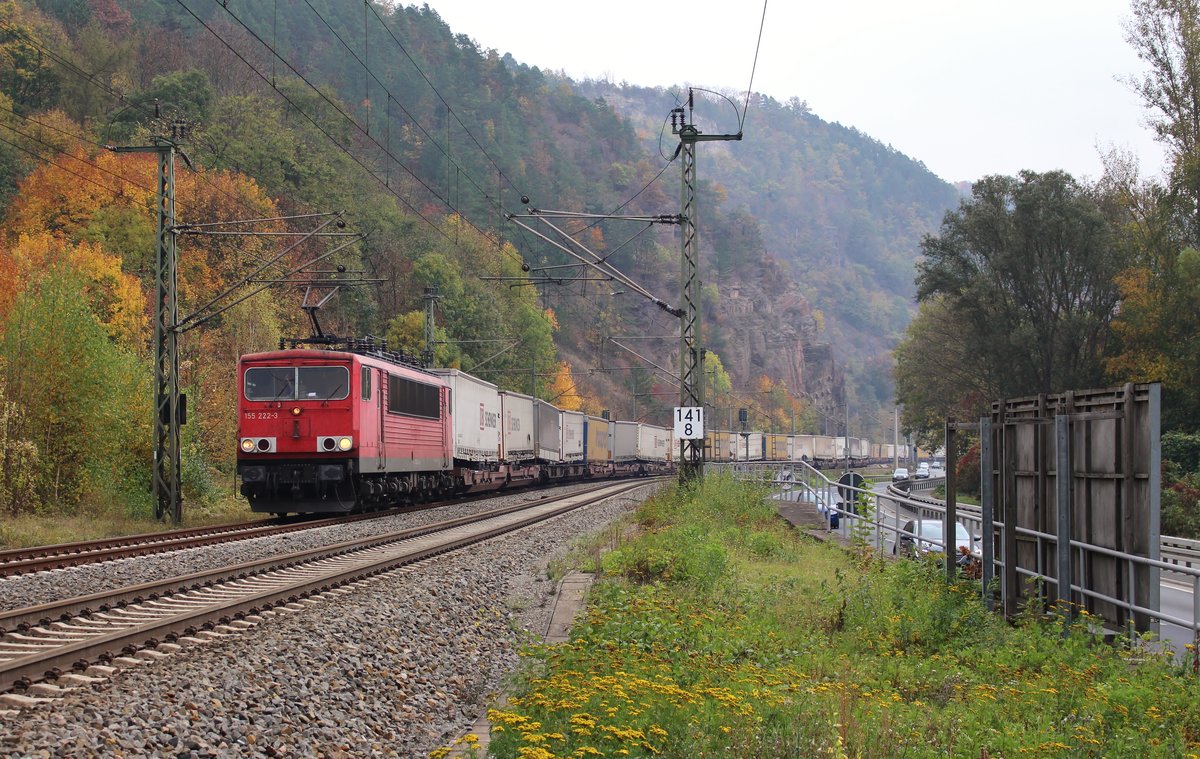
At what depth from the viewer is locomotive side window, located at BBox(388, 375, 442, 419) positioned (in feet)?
90.0

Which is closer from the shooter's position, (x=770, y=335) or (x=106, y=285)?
(x=106, y=285)

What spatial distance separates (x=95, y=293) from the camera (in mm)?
42344

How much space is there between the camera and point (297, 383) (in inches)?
975

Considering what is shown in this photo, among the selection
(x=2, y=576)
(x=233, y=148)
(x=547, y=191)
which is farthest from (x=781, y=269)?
(x=2, y=576)

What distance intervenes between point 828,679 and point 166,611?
21.8 feet

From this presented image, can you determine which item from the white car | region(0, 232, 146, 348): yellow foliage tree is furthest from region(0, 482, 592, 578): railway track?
region(0, 232, 146, 348): yellow foliage tree

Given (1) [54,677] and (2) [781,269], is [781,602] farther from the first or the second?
(2) [781,269]

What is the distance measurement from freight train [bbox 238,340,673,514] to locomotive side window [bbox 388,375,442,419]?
3 centimetres

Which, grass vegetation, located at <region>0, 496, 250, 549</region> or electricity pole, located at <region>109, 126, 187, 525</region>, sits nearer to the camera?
grass vegetation, located at <region>0, 496, 250, 549</region>

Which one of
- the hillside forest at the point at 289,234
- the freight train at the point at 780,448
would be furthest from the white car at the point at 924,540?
the freight train at the point at 780,448

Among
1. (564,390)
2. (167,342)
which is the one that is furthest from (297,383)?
(564,390)

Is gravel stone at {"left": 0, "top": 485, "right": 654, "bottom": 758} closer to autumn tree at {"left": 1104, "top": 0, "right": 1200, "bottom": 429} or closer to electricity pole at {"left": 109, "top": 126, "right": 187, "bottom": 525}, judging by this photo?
electricity pole at {"left": 109, "top": 126, "right": 187, "bottom": 525}

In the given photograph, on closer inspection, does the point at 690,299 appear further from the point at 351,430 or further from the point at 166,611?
the point at 166,611

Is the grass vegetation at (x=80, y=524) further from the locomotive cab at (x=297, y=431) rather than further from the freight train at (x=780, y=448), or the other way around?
the freight train at (x=780, y=448)
